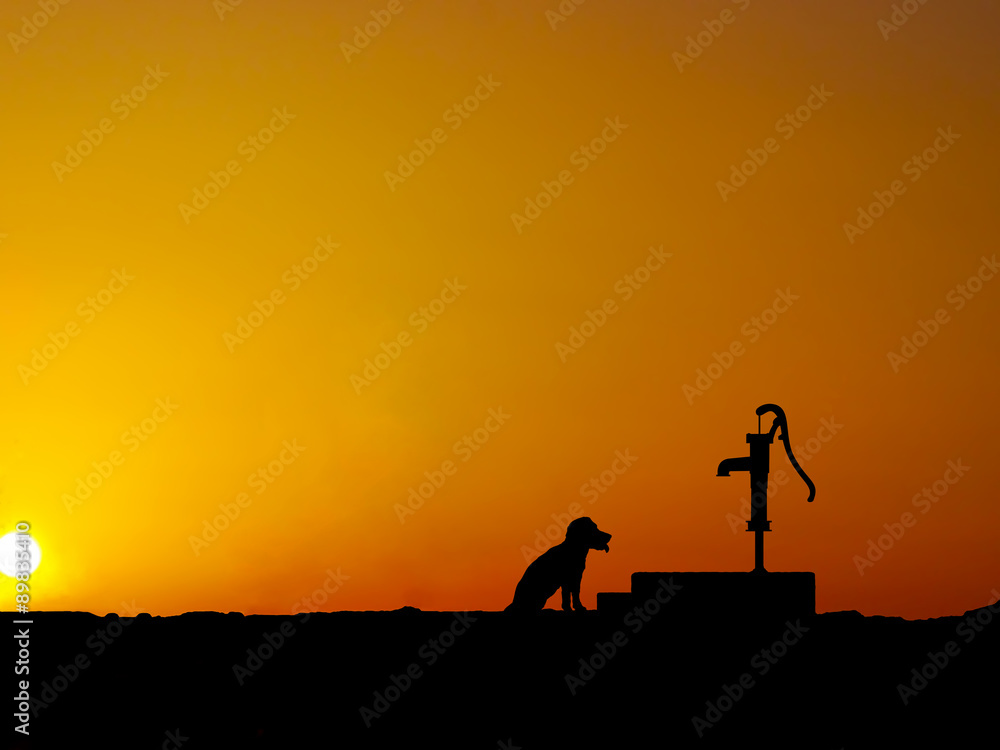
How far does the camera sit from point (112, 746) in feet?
21.8

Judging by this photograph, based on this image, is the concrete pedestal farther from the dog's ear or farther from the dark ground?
the dog's ear

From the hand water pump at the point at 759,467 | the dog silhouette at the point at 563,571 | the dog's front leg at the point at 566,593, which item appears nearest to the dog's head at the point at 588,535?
the dog silhouette at the point at 563,571

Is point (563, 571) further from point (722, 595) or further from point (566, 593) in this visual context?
point (722, 595)

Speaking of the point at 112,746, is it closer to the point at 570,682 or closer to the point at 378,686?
the point at 378,686

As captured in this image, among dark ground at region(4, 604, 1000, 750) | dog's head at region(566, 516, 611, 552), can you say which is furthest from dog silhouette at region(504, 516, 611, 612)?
dark ground at region(4, 604, 1000, 750)

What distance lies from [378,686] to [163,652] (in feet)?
4.03

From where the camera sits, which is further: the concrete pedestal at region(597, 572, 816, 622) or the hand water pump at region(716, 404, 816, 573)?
the hand water pump at region(716, 404, 816, 573)

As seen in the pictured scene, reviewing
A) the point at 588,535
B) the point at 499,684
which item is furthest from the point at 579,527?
the point at 499,684

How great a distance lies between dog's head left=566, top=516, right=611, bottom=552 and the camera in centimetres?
1043

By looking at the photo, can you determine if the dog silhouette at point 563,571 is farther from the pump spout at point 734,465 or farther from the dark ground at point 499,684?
the dark ground at point 499,684

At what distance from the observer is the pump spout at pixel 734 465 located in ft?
30.8

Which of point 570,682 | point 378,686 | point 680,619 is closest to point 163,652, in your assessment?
point 378,686

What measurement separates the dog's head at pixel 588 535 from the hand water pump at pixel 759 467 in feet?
4.59

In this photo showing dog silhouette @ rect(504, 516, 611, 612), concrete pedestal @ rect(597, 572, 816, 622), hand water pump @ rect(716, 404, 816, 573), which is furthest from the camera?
dog silhouette @ rect(504, 516, 611, 612)
